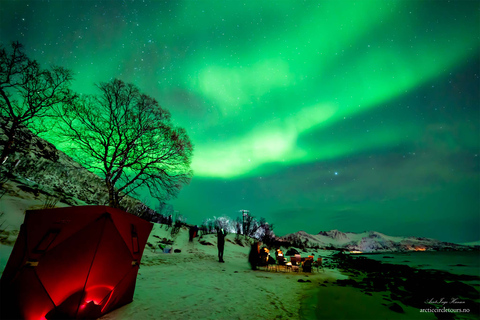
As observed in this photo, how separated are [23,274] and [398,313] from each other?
10241 mm

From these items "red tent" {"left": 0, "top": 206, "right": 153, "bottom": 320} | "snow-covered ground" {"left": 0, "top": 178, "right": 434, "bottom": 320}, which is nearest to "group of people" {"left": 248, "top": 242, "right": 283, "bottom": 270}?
"snow-covered ground" {"left": 0, "top": 178, "right": 434, "bottom": 320}

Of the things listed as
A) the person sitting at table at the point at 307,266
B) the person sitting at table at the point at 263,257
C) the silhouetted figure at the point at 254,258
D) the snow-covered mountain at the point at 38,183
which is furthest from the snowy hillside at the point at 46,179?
the person sitting at table at the point at 307,266

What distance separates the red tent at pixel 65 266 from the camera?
11.5 ft

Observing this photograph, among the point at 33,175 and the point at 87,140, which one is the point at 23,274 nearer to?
the point at 87,140

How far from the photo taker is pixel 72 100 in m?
14.6

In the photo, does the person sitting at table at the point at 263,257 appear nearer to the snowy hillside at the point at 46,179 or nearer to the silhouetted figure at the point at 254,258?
the silhouetted figure at the point at 254,258

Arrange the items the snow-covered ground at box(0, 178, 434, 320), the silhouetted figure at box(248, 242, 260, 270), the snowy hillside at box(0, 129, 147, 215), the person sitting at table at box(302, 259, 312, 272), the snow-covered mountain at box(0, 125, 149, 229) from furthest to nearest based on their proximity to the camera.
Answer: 1. the snowy hillside at box(0, 129, 147, 215)
2. the person sitting at table at box(302, 259, 312, 272)
3. the silhouetted figure at box(248, 242, 260, 270)
4. the snow-covered mountain at box(0, 125, 149, 229)
5. the snow-covered ground at box(0, 178, 434, 320)

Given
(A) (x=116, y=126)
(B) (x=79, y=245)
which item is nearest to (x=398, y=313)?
(B) (x=79, y=245)

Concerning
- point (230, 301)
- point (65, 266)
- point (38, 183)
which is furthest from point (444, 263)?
point (38, 183)

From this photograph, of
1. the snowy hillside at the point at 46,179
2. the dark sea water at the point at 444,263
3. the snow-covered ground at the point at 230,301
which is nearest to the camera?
the snow-covered ground at the point at 230,301

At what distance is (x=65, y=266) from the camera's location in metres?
3.66

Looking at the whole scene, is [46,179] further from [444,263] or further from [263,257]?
[444,263]

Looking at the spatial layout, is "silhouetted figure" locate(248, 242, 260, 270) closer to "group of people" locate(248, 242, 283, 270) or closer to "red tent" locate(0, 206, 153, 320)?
"group of people" locate(248, 242, 283, 270)

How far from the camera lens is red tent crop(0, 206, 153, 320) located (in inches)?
137
